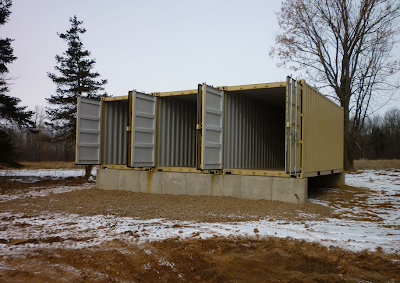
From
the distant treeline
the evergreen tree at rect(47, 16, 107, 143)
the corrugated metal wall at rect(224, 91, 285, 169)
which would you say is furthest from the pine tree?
the distant treeline

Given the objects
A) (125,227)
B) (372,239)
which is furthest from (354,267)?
(125,227)

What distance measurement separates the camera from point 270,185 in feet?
26.9

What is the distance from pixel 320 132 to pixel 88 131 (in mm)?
6840

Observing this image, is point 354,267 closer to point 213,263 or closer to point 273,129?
point 213,263

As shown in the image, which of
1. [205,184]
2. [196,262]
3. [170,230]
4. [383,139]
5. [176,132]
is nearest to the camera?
[196,262]

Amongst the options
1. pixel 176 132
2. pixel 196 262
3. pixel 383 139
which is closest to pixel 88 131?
pixel 176 132

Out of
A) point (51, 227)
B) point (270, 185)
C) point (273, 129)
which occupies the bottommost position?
point (51, 227)

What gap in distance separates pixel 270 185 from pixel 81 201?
4.60 meters

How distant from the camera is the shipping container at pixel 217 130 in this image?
326 inches

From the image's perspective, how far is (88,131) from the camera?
34.0 ft

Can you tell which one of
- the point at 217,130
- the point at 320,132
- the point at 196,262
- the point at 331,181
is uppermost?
the point at 320,132

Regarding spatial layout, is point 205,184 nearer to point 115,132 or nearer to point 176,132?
point 176,132

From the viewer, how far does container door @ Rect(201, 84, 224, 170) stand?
27.2 ft

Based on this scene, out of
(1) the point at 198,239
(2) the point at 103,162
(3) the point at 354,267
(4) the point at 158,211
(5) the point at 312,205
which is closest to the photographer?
(3) the point at 354,267
